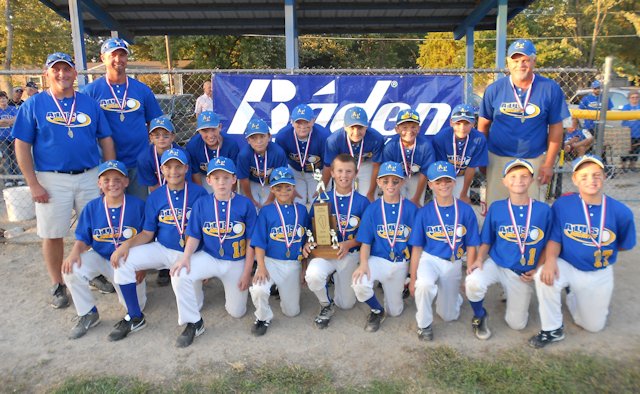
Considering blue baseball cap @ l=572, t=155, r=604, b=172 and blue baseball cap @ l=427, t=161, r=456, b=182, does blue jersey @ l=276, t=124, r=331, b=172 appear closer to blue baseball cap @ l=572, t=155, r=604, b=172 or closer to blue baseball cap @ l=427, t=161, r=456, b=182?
blue baseball cap @ l=427, t=161, r=456, b=182

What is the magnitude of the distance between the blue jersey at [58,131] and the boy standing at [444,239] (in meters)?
3.02

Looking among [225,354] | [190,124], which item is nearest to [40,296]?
[225,354]

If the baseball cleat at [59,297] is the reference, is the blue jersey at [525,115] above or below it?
above

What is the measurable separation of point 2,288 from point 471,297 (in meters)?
4.58

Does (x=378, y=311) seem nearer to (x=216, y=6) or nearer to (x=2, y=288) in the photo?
(x=2, y=288)

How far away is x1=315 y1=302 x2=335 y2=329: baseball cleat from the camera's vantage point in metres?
3.85

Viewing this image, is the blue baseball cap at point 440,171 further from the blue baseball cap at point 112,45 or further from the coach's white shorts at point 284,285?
the blue baseball cap at point 112,45

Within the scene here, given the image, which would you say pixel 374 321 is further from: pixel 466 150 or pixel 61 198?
pixel 61 198

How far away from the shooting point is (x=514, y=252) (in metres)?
3.68

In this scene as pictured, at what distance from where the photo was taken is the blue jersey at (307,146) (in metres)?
4.68

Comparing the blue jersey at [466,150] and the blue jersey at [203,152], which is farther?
the blue jersey at [203,152]

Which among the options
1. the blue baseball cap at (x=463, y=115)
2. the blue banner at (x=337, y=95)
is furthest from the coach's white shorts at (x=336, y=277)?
the blue banner at (x=337, y=95)

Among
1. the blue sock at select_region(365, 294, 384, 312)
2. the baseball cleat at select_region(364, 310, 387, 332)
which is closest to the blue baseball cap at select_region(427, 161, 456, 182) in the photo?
the blue sock at select_region(365, 294, 384, 312)

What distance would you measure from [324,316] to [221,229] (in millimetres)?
1149
